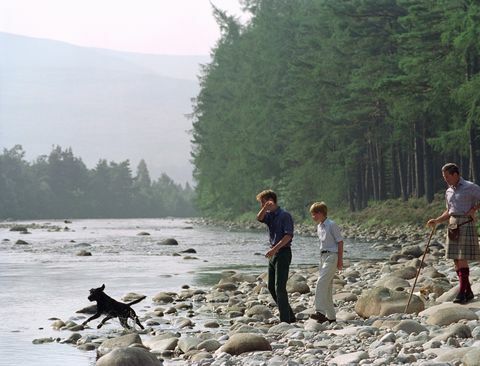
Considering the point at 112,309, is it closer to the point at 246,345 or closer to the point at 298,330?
the point at 298,330

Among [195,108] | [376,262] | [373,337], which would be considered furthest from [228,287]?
[195,108]

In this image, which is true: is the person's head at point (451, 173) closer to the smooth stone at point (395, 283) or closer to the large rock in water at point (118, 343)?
the smooth stone at point (395, 283)

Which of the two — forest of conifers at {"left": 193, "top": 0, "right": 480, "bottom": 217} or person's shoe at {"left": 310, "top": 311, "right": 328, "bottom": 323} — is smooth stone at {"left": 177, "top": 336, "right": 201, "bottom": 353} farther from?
forest of conifers at {"left": 193, "top": 0, "right": 480, "bottom": 217}

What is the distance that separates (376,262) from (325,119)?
31.4 metres

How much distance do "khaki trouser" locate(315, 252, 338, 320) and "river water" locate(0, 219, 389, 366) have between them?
311 centimetres

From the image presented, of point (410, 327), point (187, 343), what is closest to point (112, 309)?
point (187, 343)

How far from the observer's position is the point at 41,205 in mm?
162500

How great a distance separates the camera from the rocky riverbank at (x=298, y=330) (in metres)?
10.0

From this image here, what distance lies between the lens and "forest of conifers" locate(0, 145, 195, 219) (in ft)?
517

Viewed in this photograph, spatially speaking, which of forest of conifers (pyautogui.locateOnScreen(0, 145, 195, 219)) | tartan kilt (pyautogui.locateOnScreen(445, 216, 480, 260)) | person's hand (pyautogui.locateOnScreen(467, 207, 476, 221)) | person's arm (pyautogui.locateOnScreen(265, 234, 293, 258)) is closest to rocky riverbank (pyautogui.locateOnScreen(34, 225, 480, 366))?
tartan kilt (pyautogui.locateOnScreen(445, 216, 480, 260))

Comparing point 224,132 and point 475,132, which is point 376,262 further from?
point 224,132

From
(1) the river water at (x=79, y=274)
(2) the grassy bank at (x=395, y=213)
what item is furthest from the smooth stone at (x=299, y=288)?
(2) the grassy bank at (x=395, y=213)

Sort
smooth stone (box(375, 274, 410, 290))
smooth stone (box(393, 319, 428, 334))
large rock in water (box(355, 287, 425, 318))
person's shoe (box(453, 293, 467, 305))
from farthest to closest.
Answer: smooth stone (box(375, 274, 410, 290)), large rock in water (box(355, 287, 425, 318)), person's shoe (box(453, 293, 467, 305)), smooth stone (box(393, 319, 428, 334))

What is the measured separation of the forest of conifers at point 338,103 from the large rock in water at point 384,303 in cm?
2118
